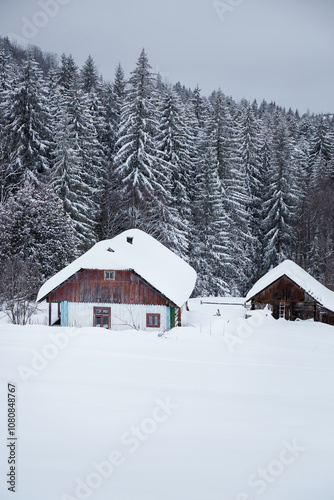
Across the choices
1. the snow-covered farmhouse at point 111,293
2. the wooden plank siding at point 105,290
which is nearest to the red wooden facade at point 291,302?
the snow-covered farmhouse at point 111,293

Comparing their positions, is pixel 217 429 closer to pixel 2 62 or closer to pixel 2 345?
pixel 2 345

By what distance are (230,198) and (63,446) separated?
36336mm

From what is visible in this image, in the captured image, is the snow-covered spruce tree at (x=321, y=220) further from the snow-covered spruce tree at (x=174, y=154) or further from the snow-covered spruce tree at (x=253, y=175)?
the snow-covered spruce tree at (x=174, y=154)

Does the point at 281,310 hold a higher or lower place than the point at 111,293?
lower

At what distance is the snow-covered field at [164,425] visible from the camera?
12.0 ft

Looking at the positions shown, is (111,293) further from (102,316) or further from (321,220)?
(321,220)

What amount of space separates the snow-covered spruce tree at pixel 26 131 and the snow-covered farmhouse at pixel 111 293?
14540 millimetres

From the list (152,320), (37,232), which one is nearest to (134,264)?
(152,320)

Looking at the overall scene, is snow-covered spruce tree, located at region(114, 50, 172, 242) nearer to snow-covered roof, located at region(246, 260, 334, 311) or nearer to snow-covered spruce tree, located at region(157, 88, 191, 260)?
snow-covered spruce tree, located at region(157, 88, 191, 260)

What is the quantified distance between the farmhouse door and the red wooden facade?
10.1 m

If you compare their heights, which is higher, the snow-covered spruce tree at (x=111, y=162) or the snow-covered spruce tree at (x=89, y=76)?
the snow-covered spruce tree at (x=89, y=76)

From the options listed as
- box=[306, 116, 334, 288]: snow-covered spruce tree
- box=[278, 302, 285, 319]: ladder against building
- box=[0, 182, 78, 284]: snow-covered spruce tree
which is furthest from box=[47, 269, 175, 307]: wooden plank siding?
box=[306, 116, 334, 288]: snow-covered spruce tree

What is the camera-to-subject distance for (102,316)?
2039 cm

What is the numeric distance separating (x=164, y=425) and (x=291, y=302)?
19856 millimetres
